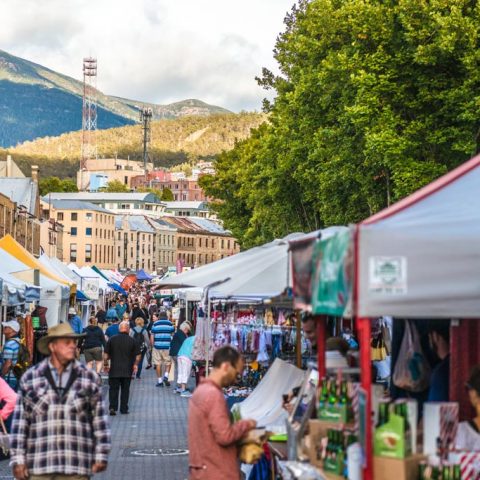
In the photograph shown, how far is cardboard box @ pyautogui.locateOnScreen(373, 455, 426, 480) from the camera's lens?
753 cm

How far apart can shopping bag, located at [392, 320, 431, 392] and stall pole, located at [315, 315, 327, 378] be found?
31.6 inches

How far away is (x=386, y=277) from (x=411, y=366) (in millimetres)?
3804

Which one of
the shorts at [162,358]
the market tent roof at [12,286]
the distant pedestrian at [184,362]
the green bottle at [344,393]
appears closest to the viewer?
the green bottle at [344,393]

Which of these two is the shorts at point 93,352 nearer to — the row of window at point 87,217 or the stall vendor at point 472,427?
the stall vendor at point 472,427

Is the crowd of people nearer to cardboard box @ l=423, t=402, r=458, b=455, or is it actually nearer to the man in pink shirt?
the man in pink shirt

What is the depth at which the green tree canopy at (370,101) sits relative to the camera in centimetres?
3422

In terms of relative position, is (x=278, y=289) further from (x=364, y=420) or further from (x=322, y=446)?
(x=364, y=420)

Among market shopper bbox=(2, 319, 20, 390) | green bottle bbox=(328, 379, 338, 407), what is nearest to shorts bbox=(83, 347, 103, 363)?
market shopper bbox=(2, 319, 20, 390)

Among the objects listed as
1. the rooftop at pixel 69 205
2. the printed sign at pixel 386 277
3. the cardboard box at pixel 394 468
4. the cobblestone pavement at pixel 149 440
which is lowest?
the cobblestone pavement at pixel 149 440

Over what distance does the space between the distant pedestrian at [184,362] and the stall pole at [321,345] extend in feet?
55.4

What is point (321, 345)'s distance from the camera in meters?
10.3

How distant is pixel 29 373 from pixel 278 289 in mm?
3854

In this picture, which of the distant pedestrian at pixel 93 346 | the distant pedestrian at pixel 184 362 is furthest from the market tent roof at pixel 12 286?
the distant pedestrian at pixel 184 362

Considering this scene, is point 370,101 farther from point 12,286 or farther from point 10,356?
point 10,356
